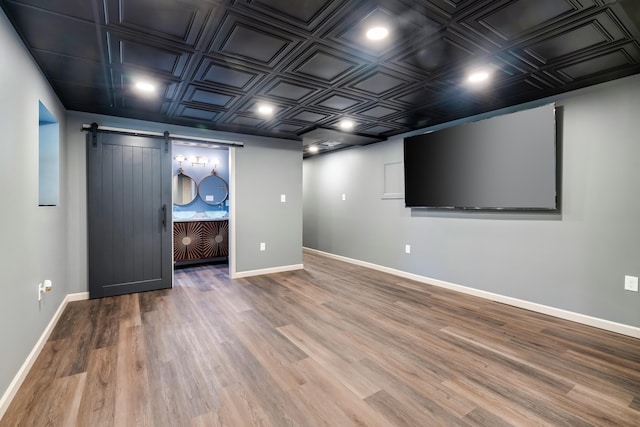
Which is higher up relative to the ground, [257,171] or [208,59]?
[208,59]

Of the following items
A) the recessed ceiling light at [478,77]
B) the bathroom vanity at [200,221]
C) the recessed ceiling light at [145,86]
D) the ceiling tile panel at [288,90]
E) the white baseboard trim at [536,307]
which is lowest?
the white baseboard trim at [536,307]

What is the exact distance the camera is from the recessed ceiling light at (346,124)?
13.3 ft

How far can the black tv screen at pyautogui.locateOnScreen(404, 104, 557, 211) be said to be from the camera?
3090 mm

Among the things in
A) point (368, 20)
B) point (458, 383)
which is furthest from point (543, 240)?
point (368, 20)

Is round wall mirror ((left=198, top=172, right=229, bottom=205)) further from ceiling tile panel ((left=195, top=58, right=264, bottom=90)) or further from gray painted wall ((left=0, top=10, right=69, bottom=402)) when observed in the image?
ceiling tile panel ((left=195, top=58, right=264, bottom=90))

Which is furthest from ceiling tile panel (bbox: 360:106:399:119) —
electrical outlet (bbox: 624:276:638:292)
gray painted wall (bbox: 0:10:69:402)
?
gray painted wall (bbox: 0:10:69:402)

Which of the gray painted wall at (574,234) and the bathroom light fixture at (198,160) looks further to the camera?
the bathroom light fixture at (198,160)

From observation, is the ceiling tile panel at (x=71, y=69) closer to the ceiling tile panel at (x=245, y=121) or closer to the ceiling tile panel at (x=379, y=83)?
the ceiling tile panel at (x=245, y=121)

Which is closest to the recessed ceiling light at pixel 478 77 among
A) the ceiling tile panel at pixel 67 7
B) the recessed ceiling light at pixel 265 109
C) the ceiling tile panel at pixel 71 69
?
the recessed ceiling light at pixel 265 109

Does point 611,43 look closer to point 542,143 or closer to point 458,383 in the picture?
point 542,143

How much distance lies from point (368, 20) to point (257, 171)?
10.8 feet

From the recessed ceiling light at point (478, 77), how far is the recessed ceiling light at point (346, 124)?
5.31ft

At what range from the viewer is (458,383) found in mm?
1961

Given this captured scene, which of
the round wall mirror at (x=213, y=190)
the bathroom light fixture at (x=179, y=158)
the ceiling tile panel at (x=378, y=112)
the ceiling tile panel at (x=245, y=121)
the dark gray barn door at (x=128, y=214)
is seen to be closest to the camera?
the ceiling tile panel at (x=378, y=112)
